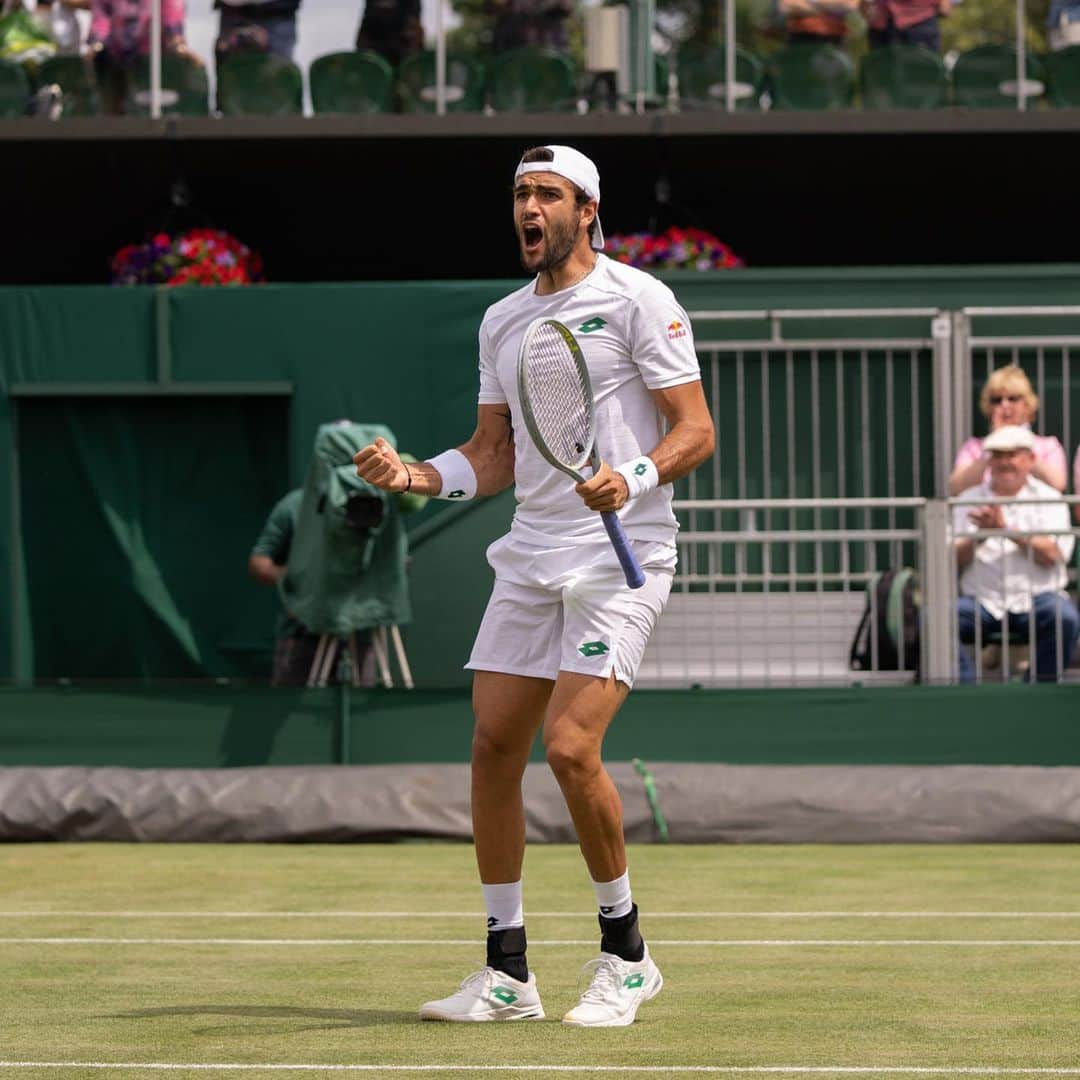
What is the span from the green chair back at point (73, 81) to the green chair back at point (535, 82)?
2.72 meters

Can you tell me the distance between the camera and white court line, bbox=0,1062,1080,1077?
15.1 feet

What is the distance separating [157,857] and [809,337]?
4491 mm

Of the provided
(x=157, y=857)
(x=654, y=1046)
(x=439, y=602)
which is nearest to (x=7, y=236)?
(x=439, y=602)

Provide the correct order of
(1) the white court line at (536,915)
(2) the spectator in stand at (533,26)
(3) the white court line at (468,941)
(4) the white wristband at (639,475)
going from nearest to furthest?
1. (4) the white wristband at (639,475)
2. (3) the white court line at (468,941)
3. (1) the white court line at (536,915)
4. (2) the spectator in stand at (533,26)

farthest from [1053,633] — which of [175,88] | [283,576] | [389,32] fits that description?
[175,88]

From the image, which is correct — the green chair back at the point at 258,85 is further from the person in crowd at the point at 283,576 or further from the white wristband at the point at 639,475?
the white wristband at the point at 639,475

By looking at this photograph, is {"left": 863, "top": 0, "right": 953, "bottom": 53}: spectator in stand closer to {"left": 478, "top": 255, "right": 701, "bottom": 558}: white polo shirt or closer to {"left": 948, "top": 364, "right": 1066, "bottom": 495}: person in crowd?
{"left": 948, "top": 364, "right": 1066, "bottom": 495}: person in crowd

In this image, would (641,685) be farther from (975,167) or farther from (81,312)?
(975,167)

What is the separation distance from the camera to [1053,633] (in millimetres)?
11039

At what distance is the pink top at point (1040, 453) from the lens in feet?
37.2

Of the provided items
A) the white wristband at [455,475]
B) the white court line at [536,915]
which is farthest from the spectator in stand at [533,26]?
the white wristband at [455,475]

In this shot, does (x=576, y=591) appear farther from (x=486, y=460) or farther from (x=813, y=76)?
(x=813, y=76)

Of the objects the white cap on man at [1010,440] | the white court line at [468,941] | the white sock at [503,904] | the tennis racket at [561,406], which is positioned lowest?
the white court line at [468,941]

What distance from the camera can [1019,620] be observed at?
11125 mm
